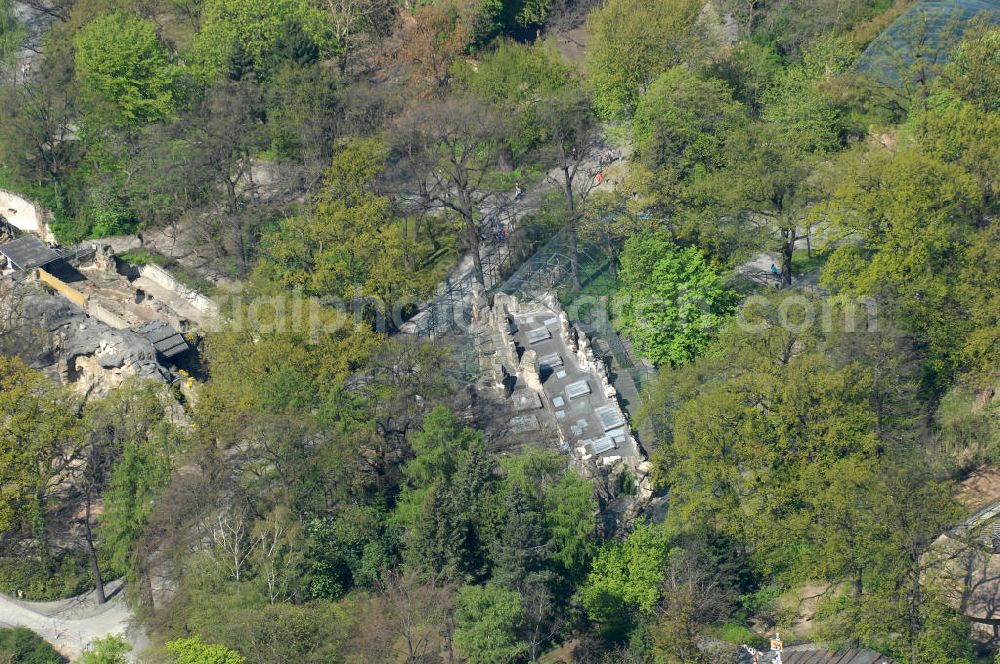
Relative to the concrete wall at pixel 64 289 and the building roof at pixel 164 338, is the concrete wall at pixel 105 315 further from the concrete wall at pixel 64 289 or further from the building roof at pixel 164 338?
the building roof at pixel 164 338

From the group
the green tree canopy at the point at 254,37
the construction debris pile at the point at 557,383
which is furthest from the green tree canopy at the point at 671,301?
the green tree canopy at the point at 254,37

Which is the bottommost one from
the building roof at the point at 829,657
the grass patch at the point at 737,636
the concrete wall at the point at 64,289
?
the building roof at the point at 829,657

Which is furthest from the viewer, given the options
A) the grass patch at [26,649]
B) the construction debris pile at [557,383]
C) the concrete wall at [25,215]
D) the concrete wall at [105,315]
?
the concrete wall at [25,215]

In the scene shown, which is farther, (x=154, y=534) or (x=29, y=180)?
(x=29, y=180)

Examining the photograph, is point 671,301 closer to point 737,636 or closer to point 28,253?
point 737,636

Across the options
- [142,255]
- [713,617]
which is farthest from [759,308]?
[142,255]

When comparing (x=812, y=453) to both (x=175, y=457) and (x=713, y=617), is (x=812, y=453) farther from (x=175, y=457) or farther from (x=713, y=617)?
(x=175, y=457)

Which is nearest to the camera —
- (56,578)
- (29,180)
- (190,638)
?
(190,638)
